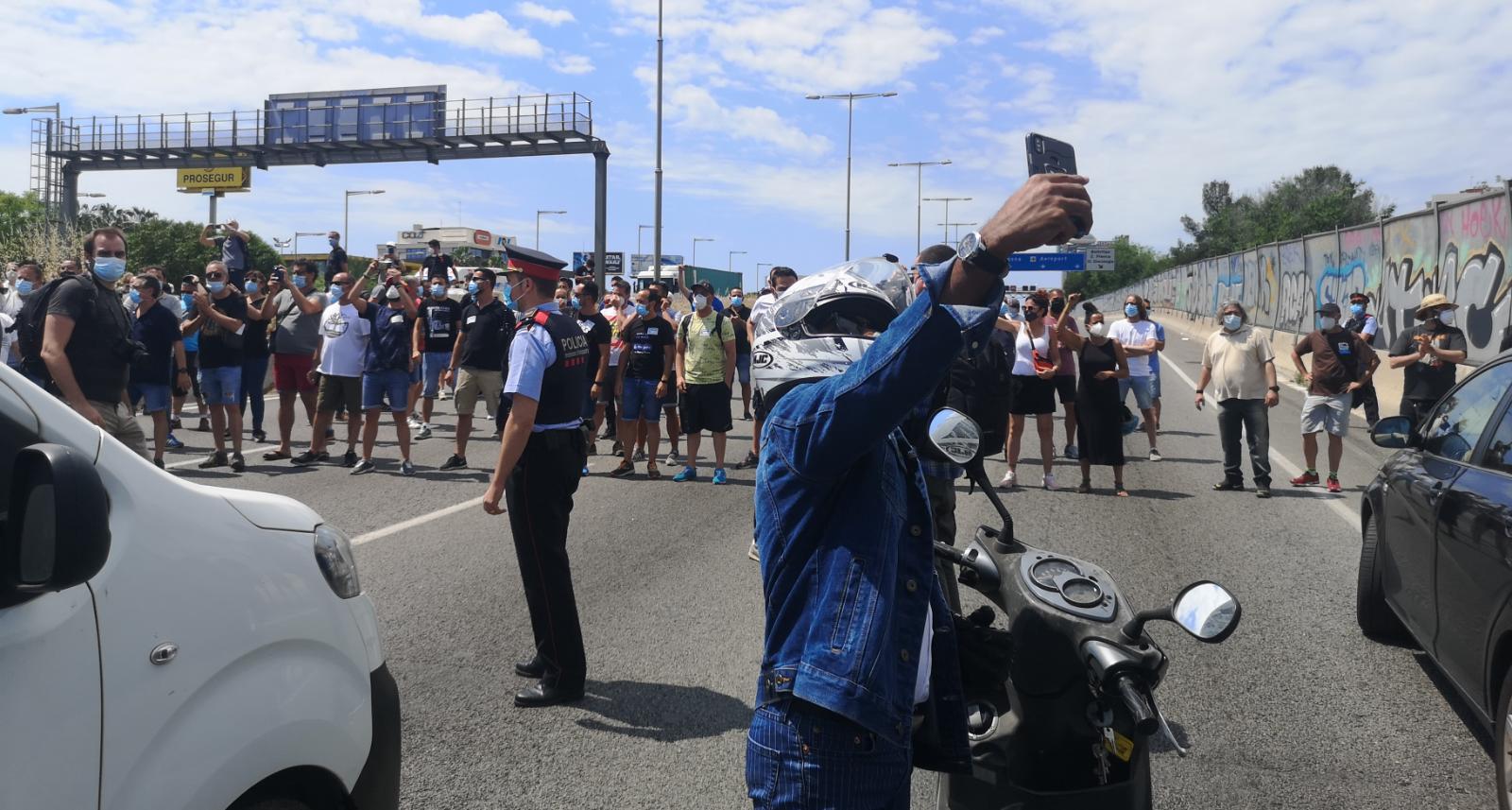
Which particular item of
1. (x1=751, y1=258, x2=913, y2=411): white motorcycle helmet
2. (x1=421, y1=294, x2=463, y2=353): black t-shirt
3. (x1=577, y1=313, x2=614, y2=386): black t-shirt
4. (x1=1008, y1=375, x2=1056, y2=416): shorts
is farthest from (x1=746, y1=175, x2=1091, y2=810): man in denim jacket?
(x1=421, y1=294, x2=463, y2=353): black t-shirt

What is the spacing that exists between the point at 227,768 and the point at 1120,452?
9321 mm

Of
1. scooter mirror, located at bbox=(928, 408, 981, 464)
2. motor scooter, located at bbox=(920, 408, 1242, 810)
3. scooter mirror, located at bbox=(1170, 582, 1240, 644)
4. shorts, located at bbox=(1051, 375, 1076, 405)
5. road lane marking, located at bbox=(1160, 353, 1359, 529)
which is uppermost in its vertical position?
scooter mirror, located at bbox=(928, 408, 981, 464)

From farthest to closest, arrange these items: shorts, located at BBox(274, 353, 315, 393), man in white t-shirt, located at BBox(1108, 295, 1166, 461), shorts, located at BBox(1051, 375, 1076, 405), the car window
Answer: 1. man in white t-shirt, located at BBox(1108, 295, 1166, 461)
2. shorts, located at BBox(274, 353, 315, 393)
3. shorts, located at BBox(1051, 375, 1076, 405)
4. the car window

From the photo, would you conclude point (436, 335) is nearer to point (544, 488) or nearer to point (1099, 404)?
point (1099, 404)

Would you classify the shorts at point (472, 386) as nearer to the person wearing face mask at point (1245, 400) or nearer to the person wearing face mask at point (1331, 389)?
the person wearing face mask at point (1245, 400)

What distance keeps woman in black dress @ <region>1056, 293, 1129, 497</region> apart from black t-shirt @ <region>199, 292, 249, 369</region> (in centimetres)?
823

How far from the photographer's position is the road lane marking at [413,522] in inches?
311

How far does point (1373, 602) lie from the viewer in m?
5.70

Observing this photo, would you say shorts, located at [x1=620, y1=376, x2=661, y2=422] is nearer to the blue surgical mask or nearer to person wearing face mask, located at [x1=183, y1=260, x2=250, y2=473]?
person wearing face mask, located at [x1=183, y1=260, x2=250, y2=473]

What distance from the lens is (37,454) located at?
5.76 ft

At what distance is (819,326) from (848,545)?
0.45m

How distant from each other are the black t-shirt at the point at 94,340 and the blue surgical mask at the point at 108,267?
8 centimetres

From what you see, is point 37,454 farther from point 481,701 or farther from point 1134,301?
point 1134,301

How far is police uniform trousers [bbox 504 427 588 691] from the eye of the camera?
4.76 m
